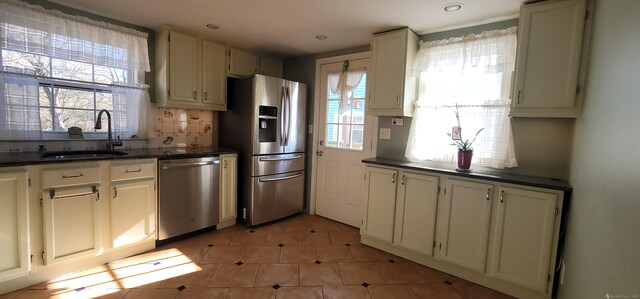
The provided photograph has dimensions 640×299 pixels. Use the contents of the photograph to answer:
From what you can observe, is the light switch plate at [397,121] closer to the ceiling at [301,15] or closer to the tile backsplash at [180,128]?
the ceiling at [301,15]

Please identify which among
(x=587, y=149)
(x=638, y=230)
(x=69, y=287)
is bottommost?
(x=69, y=287)

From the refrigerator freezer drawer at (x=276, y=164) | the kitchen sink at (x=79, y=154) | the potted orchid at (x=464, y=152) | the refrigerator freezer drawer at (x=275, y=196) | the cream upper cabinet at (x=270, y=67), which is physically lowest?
the refrigerator freezer drawer at (x=275, y=196)

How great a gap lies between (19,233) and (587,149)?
12.5 feet

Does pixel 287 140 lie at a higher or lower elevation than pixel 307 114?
lower

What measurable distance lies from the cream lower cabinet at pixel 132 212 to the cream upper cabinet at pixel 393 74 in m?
2.34

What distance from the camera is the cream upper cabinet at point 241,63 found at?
343 centimetres

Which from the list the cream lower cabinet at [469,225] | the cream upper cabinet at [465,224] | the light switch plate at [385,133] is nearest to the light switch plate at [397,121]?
the light switch plate at [385,133]

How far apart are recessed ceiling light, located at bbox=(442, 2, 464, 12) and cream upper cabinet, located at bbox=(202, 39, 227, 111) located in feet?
8.05

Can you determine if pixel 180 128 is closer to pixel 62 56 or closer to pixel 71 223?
pixel 62 56

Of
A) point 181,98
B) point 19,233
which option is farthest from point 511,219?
point 19,233

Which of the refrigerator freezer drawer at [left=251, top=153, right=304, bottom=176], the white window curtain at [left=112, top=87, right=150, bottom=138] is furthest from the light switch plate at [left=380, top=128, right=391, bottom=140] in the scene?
the white window curtain at [left=112, top=87, right=150, bottom=138]

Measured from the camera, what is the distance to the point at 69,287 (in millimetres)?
2012

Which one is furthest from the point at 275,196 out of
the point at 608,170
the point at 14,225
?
the point at 608,170

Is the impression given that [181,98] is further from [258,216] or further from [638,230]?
[638,230]
